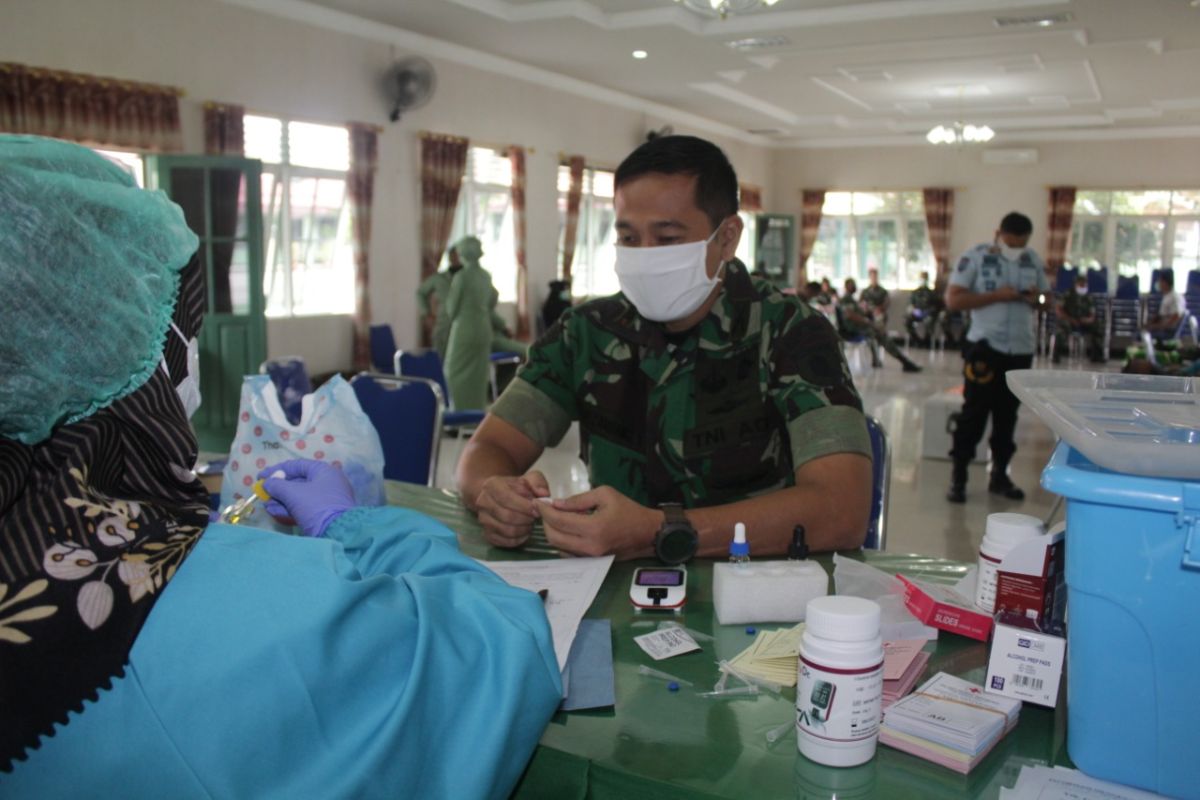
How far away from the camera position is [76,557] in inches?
26.0

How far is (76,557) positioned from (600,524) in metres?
0.92

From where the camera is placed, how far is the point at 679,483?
190 centimetres

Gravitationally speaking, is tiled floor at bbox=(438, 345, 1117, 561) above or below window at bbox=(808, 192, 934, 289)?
below

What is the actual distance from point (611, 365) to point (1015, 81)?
10.1 m

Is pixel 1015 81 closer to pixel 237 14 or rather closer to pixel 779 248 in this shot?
pixel 779 248

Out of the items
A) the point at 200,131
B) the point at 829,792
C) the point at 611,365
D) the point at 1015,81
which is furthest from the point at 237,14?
the point at 1015,81

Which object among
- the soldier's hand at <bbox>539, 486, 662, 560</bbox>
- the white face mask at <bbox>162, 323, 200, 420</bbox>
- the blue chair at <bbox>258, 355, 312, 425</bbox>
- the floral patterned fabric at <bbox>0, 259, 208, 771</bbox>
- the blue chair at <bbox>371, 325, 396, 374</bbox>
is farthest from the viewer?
the blue chair at <bbox>371, 325, 396, 374</bbox>

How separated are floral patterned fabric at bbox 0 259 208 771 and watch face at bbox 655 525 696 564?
878mm

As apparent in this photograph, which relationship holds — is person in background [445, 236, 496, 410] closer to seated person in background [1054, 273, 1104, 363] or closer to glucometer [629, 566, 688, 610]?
glucometer [629, 566, 688, 610]

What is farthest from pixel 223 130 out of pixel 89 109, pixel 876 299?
pixel 876 299

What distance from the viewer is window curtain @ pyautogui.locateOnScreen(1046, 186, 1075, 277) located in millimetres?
13758

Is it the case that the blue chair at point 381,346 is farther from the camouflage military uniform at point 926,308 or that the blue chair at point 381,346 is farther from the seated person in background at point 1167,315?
the seated person in background at point 1167,315

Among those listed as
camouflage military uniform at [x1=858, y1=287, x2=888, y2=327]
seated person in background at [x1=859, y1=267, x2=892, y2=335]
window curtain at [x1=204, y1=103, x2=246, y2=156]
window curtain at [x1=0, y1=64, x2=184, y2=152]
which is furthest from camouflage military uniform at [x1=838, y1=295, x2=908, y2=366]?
window curtain at [x1=0, y1=64, x2=184, y2=152]

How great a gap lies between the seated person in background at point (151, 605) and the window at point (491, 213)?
8.33 m
